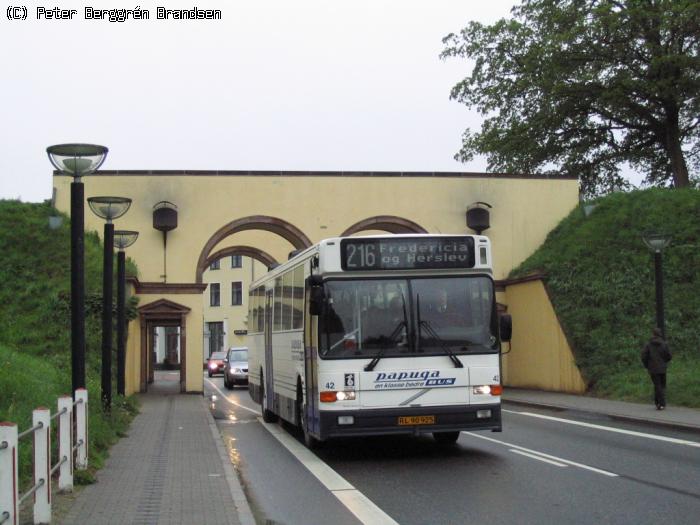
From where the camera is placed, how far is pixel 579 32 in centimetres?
4119

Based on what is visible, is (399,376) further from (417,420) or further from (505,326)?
(505,326)

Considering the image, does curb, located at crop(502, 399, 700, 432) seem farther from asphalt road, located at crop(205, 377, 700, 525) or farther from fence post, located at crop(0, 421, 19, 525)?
fence post, located at crop(0, 421, 19, 525)

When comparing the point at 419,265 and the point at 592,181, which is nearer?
the point at 419,265

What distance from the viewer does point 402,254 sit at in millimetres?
13016

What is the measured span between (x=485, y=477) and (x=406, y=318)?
2592 millimetres

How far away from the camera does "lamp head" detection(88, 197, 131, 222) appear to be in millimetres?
16703

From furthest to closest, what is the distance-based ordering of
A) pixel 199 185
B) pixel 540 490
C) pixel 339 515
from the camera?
1. pixel 199 185
2. pixel 540 490
3. pixel 339 515

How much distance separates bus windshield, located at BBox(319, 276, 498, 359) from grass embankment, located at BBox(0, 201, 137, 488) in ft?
11.8

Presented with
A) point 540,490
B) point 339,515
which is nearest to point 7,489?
point 339,515

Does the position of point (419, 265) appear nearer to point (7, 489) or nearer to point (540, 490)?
point (540, 490)

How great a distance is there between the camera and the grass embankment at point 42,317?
14.3 metres

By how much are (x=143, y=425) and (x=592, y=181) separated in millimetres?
33131

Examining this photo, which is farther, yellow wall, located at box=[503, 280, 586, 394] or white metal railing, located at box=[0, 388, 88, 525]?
yellow wall, located at box=[503, 280, 586, 394]

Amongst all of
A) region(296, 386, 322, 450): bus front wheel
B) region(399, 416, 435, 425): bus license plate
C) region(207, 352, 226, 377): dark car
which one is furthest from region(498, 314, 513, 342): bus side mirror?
region(207, 352, 226, 377): dark car
